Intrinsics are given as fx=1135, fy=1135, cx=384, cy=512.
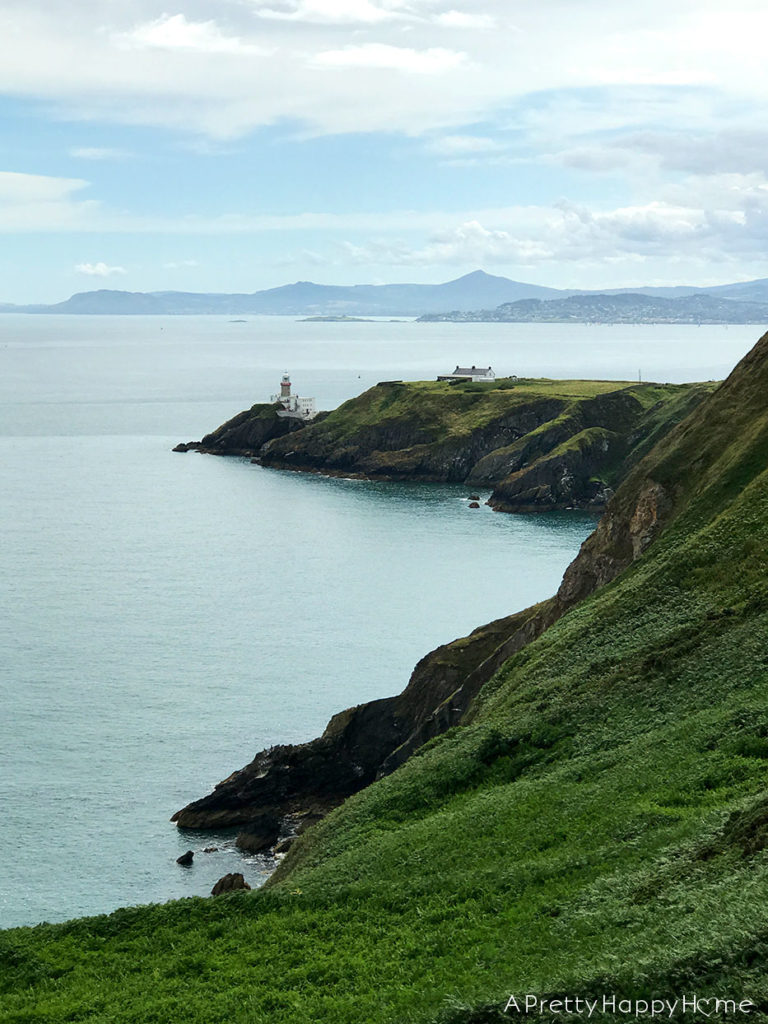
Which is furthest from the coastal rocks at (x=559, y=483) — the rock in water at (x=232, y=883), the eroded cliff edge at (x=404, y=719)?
the rock in water at (x=232, y=883)

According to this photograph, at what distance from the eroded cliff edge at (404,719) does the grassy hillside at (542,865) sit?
6780 millimetres

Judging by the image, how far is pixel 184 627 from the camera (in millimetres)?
86562

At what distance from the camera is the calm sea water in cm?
5259

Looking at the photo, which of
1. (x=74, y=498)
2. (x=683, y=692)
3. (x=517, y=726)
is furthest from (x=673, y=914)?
(x=74, y=498)

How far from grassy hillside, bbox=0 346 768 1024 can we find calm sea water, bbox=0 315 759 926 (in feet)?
53.7

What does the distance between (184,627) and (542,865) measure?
204ft

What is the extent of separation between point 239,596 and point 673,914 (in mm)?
78698

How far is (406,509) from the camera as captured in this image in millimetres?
142875

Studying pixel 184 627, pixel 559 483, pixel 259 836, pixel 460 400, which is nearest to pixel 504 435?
pixel 460 400

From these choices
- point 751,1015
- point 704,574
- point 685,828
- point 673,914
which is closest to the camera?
point 751,1015

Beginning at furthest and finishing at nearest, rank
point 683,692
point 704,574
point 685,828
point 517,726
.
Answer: point 704,574 → point 517,726 → point 683,692 → point 685,828

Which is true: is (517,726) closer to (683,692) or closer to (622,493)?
(683,692)

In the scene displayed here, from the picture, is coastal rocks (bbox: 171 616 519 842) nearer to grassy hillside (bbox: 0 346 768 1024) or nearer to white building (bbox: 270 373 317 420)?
grassy hillside (bbox: 0 346 768 1024)

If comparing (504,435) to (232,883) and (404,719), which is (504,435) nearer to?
(404,719)
